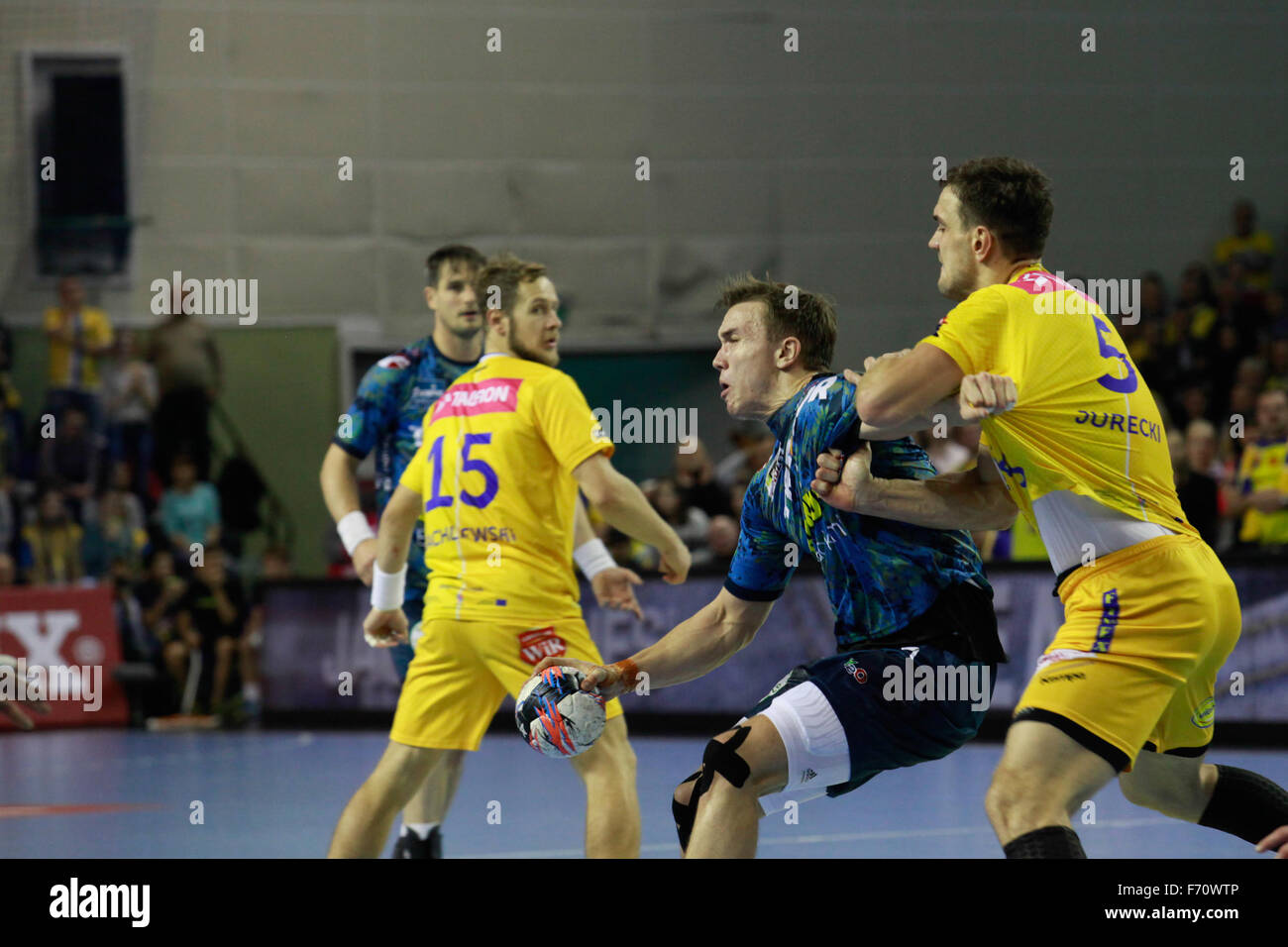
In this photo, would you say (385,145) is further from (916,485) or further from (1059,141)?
(916,485)

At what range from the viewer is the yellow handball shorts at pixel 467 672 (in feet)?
16.9

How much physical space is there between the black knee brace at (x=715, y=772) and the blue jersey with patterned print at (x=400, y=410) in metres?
2.53

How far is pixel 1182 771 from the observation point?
4.16 m

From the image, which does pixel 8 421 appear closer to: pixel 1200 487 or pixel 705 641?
pixel 1200 487

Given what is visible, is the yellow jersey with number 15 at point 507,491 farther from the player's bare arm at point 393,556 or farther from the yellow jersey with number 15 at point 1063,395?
the yellow jersey with number 15 at point 1063,395

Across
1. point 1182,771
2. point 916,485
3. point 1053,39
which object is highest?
point 1053,39

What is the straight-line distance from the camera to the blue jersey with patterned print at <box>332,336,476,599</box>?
625 cm

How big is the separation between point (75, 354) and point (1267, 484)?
39.0 feet

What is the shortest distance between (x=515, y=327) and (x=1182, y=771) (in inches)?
105

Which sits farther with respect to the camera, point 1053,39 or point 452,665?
point 1053,39

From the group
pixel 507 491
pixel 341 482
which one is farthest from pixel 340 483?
pixel 507 491

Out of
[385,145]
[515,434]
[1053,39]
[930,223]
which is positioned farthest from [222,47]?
[515,434]

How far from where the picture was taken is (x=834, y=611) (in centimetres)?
407

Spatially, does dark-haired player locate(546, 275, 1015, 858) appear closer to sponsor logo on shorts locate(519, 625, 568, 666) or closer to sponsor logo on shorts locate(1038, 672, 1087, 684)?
sponsor logo on shorts locate(1038, 672, 1087, 684)
